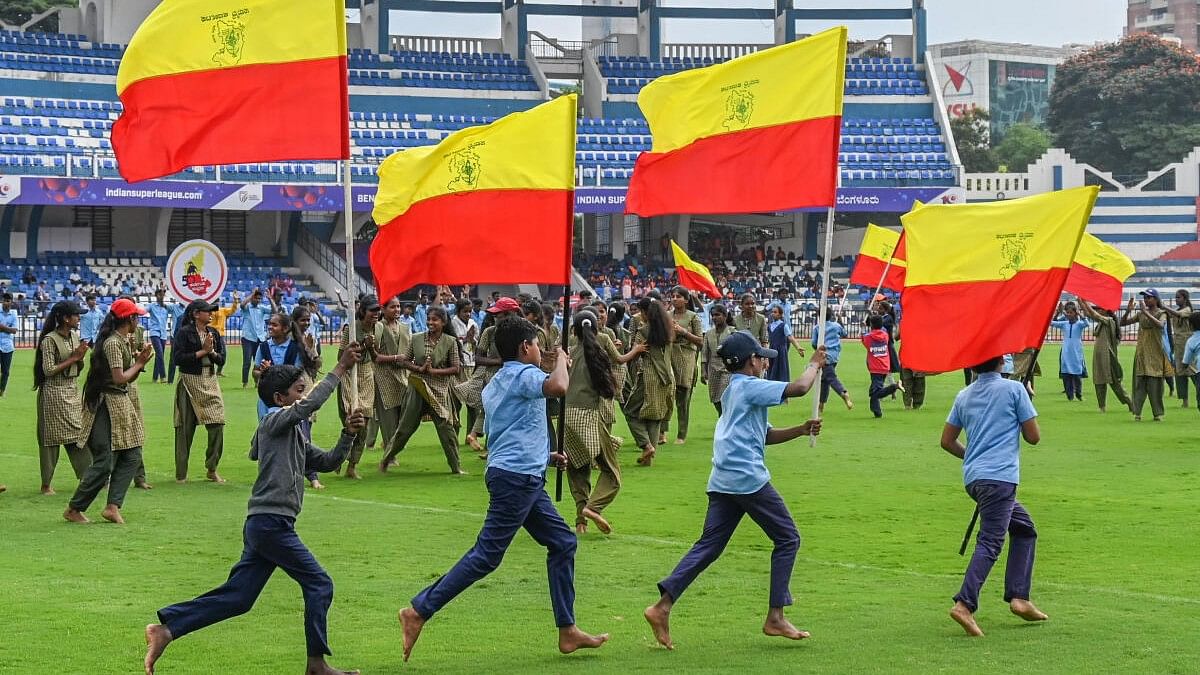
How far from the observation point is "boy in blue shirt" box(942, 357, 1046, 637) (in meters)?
8.49

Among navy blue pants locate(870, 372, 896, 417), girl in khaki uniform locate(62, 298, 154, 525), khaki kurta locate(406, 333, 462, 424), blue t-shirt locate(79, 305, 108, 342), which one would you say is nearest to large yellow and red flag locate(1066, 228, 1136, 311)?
navy blue pants locate(870, 372, 896, 417)

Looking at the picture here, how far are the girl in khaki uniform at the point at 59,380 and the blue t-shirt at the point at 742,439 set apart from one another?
253 inches

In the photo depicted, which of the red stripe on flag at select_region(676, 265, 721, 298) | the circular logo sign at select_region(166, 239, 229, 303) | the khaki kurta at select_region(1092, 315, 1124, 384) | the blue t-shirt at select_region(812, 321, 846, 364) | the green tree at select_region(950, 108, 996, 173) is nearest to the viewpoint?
the circular logo sign at select_region(166, 239, 229, 303)

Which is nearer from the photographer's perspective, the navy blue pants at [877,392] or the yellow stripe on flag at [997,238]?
the yellow stripe on flag at [997,238]

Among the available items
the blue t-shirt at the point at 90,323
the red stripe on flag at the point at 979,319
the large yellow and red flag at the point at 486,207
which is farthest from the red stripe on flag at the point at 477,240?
the blue t-shirt at the point at 90,323

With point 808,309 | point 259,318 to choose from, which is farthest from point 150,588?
point 808,309

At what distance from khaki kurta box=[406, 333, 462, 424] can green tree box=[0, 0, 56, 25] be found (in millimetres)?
A: 52685

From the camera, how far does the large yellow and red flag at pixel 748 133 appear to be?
10.8 meters

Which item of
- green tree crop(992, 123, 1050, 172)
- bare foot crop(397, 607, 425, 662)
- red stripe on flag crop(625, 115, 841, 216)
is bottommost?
bare foot crop(397, 607, 425, 662)

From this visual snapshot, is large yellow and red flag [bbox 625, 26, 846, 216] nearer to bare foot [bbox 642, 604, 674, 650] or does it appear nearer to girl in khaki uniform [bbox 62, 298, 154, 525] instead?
bare foot [bbox 642, 604, 674, 650]

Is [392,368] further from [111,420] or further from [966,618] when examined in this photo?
[966,618]

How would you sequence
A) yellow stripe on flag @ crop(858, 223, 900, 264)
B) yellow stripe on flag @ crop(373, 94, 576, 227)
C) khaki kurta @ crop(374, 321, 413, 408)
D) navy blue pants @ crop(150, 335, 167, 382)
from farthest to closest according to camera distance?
navy blue pants @ crop(150, 335, 167, 382) → yellow stripe on flag @ crop(858, 223, 900, 264) → khaki kurta @ crop(374, 321, 413, 408) → yellow stripe on flag @ crop(373, 94, 576, 227)

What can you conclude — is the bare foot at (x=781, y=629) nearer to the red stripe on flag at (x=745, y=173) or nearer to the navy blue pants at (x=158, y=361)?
the red stripe on flag at (x=745, y=173)

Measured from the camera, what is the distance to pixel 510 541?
801 centimetres
